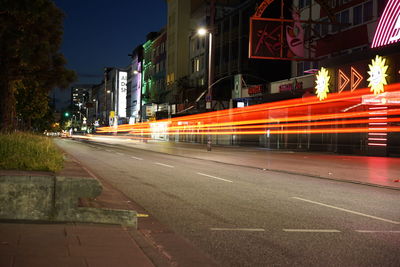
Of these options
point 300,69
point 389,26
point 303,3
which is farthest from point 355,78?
point 303,3

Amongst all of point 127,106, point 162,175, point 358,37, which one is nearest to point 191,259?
point 162,175

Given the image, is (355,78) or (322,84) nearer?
(355,78)

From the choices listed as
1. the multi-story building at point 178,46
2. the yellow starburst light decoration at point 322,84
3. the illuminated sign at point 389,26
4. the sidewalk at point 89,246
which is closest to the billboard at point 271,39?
the yellow starburst light decoration at point 322,84

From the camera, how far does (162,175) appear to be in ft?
53.8

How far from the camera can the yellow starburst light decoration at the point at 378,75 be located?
25812mm

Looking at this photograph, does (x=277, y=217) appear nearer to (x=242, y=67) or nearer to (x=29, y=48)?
(x=29, y=48)

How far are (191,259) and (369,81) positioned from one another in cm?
2414

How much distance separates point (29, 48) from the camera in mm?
18031

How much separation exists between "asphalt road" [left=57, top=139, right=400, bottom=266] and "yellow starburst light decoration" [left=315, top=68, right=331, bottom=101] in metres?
17.0

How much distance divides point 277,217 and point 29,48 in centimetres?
1309

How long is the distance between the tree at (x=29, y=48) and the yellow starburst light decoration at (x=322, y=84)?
57.7ft

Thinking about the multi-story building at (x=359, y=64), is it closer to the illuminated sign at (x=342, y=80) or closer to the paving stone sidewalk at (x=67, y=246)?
the illuminated sign at (x=342, y=80)

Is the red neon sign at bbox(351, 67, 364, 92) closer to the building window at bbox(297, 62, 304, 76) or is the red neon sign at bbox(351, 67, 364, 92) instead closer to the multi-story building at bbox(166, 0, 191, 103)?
the building window at bbox(297, 62, 304, 76)

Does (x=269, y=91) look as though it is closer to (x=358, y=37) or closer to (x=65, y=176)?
(x=358, y=37)
